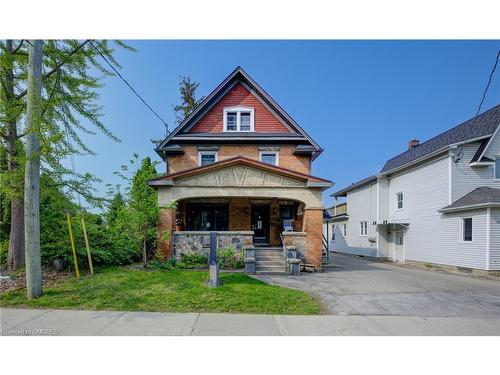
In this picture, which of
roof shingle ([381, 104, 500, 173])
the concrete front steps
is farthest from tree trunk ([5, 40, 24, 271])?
roof shingle ([381, 104, 500, 173])

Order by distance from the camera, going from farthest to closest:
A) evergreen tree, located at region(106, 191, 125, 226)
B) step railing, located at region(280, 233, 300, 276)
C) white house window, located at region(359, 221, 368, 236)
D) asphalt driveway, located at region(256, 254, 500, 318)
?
white house window, located at region(359, 221, 368, 236) → step railing, located at region(280, 233, 300, 276) → evergreen tree, located at region(106, 191, 125, 226) → asphalt driveway, located at region(256, 254, 500, 318)

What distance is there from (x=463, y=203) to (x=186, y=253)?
43.0ft

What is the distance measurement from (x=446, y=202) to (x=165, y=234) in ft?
45.8

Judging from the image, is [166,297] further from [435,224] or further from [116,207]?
[435,224]

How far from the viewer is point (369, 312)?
19.5ft

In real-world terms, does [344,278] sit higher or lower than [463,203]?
lower

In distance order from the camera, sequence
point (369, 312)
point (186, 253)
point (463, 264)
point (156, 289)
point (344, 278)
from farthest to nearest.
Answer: point (463, 264), point (186, 253), point (344, 278), point (156, 289), point (369, 312)

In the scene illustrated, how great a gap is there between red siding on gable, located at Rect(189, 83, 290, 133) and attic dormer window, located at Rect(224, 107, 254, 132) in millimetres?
230

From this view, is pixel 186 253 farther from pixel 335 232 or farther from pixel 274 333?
pixel 335 232

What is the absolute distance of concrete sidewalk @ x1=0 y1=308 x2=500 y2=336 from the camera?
15.8ft

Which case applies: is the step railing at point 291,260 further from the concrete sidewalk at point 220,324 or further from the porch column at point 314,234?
the concrete sidewalk at point 220,324

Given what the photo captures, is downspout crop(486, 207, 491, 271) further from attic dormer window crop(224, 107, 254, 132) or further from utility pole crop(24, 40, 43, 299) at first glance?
utility pole crop(24, 40, 43, 299)

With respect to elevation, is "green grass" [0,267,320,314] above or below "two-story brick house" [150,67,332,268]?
below

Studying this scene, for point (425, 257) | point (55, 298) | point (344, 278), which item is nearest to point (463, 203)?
point (425, 257)
